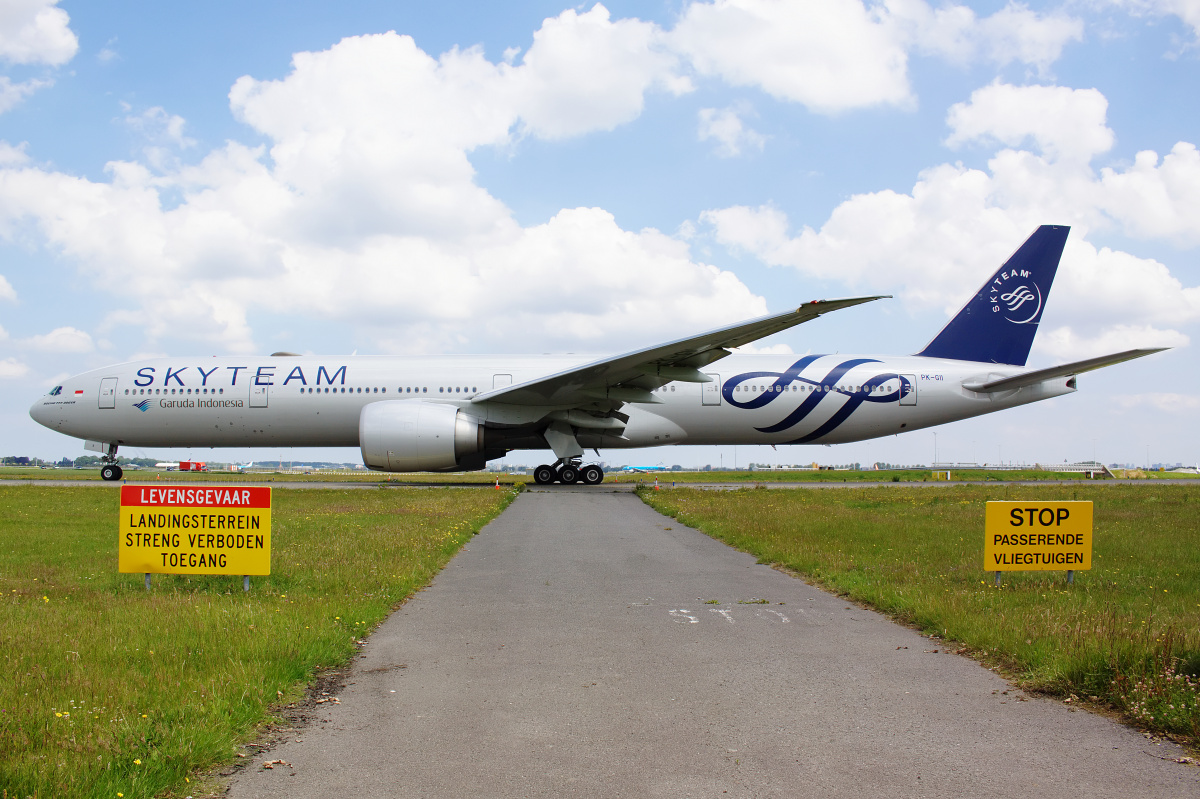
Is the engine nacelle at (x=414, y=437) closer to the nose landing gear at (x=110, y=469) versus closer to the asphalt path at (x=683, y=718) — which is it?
the nose landing gear at (x=110, y=469)

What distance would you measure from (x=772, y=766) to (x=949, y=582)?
192 inches

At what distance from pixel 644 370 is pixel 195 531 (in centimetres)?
1259

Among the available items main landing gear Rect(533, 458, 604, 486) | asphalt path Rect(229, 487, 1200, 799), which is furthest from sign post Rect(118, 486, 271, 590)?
main landing gear Rect(533, 458, 604, 486)

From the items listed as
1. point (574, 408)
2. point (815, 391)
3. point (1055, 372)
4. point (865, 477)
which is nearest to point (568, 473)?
point (574, 408)

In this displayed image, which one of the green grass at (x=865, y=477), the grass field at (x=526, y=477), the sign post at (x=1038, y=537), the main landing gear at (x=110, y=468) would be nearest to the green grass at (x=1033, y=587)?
the sign post at (x=1038, y=537)

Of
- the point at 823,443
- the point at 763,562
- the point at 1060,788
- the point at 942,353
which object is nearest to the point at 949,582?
the point at 763,562

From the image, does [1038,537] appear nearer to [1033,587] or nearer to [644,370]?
[1033,587]

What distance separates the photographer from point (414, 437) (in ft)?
61.4

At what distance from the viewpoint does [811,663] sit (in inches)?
185

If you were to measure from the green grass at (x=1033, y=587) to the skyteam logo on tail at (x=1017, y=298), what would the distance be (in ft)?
28.4

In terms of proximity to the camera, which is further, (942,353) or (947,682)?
(942,353)

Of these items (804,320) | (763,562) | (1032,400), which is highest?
(804,320)

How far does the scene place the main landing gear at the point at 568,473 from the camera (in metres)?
21.5

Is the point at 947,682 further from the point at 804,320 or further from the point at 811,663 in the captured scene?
the point at 804,320
